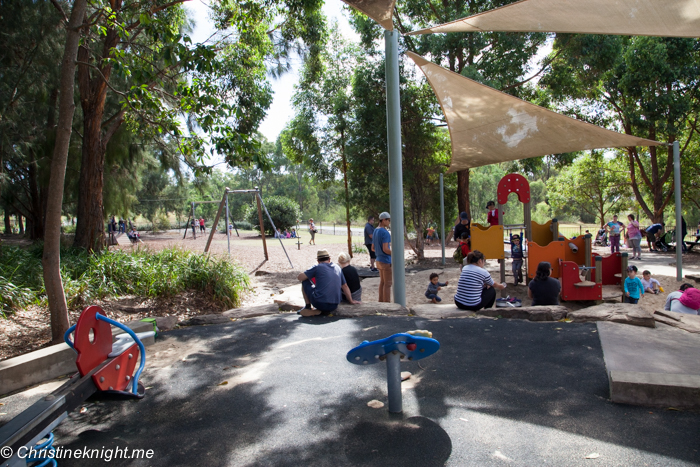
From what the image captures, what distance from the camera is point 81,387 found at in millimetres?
3129

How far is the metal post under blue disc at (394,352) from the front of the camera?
115 inches

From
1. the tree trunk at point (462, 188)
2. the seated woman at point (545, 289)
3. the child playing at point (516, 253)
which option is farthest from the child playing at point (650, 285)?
the tree trunk at point (462, 188)

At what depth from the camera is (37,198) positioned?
18078 millimetres

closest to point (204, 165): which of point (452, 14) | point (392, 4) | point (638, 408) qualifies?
point (392, 4)

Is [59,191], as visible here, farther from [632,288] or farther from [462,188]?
[462,188]

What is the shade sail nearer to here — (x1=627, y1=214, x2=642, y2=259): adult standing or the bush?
(x1=627, y1=214, x2=642, y2=259): adult standing

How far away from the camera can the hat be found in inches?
241

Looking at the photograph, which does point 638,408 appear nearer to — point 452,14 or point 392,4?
point 392,4

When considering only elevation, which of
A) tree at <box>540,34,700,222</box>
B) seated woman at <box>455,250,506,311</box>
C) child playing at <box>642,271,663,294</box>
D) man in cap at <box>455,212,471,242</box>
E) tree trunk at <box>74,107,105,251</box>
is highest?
tree at <box>540,34,700,222</box>

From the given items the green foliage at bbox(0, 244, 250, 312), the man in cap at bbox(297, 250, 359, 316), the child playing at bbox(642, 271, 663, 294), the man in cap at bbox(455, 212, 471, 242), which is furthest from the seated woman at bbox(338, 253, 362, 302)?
the child playing at bbox(642, 271, 663, 294)

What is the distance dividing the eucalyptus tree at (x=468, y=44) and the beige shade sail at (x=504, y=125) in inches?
171

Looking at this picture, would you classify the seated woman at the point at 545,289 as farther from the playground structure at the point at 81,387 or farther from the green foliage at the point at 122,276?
the playground structure at the point at 81,387

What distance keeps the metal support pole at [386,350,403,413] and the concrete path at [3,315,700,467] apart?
0.25 ft

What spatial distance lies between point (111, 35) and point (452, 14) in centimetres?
959
